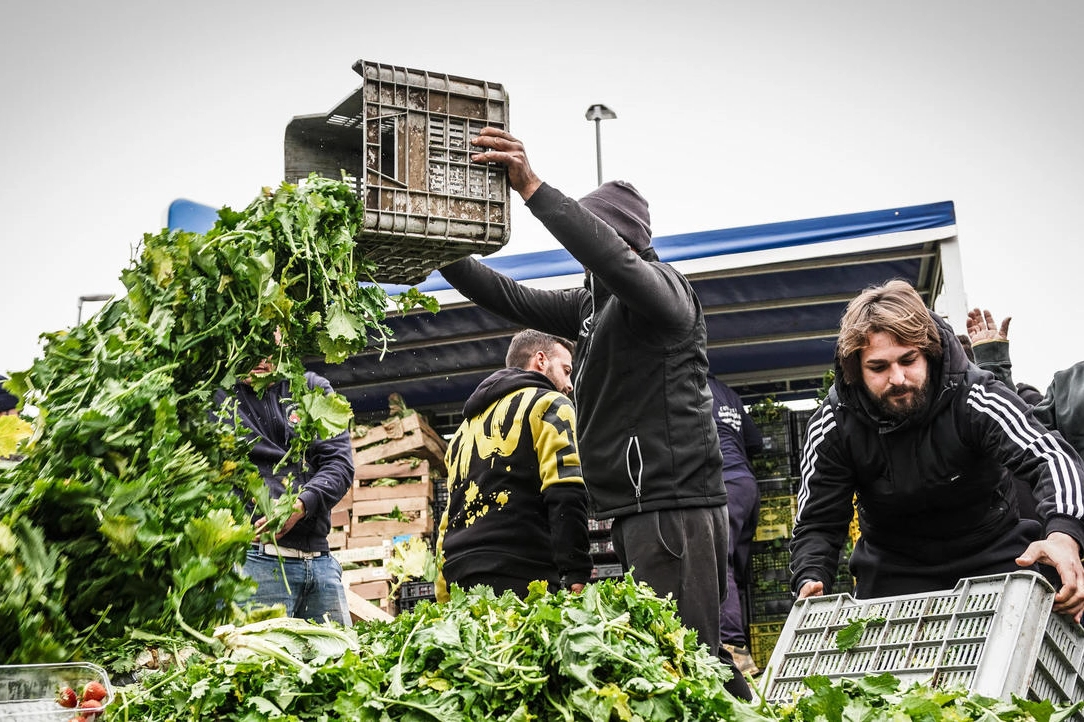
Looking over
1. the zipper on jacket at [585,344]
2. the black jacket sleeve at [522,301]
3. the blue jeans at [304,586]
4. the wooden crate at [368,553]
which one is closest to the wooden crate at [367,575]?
the wooden crate at [368,553]

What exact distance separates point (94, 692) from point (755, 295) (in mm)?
5194

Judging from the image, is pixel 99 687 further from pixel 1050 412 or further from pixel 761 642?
pixel 761 642

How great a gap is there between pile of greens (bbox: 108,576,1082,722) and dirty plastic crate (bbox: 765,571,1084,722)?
0.40 meters

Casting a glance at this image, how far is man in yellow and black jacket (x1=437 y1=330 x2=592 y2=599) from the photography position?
14.5ft

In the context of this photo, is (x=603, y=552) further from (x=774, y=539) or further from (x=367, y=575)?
(x=367, y=575)

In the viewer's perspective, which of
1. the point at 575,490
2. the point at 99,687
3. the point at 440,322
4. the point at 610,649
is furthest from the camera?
the point at 440,322

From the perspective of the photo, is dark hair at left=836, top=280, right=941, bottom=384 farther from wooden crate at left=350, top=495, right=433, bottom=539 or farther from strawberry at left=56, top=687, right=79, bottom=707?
wooden crate at left=350, top=495, right=433, bottom=539

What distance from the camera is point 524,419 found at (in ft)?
15.3

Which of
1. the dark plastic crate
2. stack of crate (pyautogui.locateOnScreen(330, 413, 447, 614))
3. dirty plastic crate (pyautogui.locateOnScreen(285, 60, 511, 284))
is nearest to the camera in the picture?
dirty plastic crate (pyautogui.locateOnScreen(285, 60, 511, 284))

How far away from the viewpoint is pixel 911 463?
356 cm

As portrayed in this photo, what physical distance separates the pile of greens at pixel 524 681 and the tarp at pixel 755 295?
329 centimetres

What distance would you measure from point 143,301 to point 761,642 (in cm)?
534

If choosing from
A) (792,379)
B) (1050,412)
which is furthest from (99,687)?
(792,379)

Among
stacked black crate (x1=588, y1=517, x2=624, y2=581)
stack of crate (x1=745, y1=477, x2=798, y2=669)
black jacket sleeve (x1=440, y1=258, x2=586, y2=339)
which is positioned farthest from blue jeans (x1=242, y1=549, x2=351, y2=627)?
stack of crate (x1=745, y1=477, x2=798, y2=669)
